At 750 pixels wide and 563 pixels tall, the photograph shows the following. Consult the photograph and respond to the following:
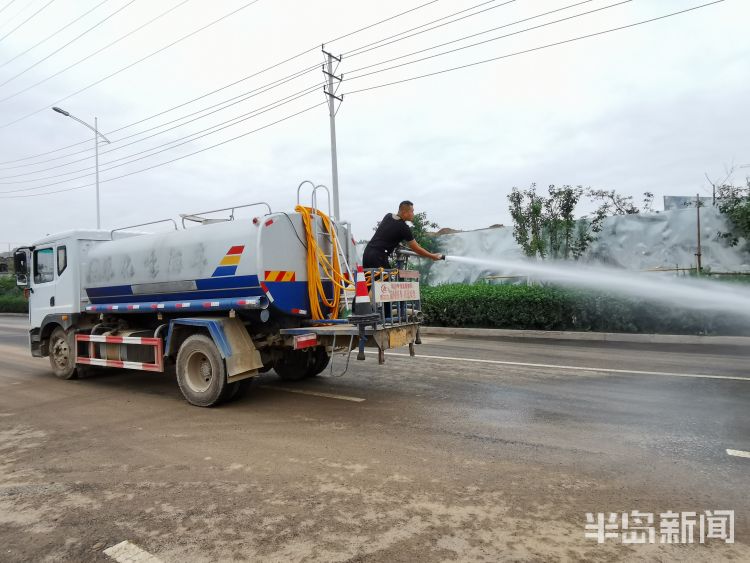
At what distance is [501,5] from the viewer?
12.7 meters

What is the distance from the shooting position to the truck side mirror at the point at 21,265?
9.26 metres

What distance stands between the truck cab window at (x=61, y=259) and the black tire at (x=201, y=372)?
11.2ft

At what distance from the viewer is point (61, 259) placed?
8.55 meters

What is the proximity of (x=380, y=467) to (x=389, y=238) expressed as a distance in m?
3.37

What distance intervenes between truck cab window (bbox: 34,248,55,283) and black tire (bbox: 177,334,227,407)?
392 centimetres

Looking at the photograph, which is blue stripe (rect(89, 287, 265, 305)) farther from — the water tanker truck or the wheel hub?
the wheel hub

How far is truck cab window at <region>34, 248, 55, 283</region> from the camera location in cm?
882

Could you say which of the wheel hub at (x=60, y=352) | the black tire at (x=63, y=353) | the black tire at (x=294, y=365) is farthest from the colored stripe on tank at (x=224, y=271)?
the wheel hub at (x=60, y=352)

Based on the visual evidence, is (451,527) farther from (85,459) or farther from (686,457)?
(85,459)

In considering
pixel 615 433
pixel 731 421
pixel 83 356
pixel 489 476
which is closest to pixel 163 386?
pixel 83 356

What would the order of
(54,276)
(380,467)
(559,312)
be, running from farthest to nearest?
(559,312) < (54,276) < (380,467)

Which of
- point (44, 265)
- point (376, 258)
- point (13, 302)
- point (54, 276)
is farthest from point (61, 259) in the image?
point (13, 302)

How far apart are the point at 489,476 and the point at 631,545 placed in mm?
1184

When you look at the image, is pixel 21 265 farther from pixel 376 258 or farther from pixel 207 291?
pixel 376 258
